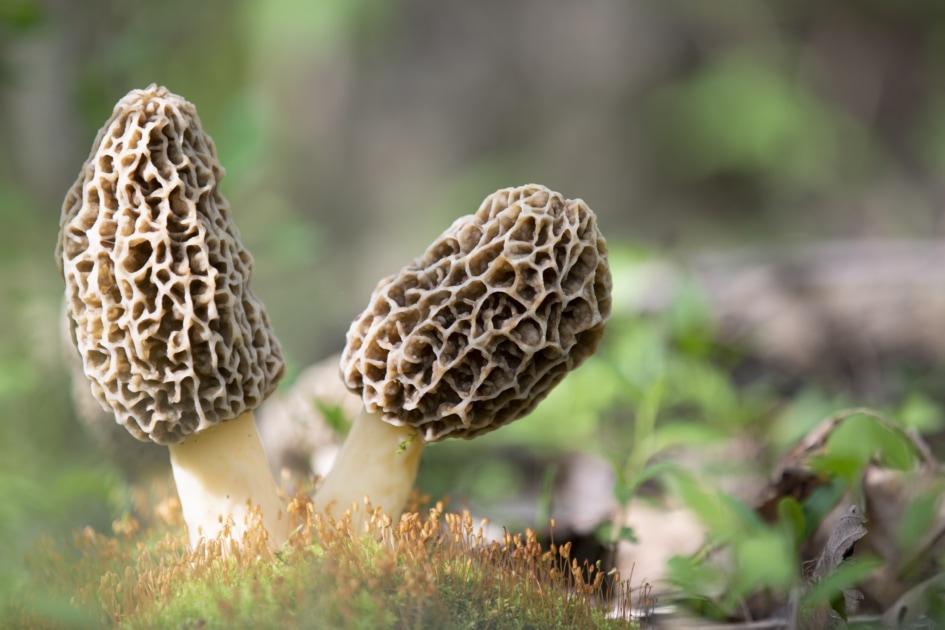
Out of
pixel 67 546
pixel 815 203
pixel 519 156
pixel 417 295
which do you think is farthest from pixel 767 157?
pixel 67 546

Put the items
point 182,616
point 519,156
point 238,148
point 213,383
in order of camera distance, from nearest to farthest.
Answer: point 182,616
point 213,383
point 238,148
point 519,156

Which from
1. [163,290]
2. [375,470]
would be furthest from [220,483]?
[163,290]

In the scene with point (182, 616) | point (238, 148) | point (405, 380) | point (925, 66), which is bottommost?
point (182, 616)

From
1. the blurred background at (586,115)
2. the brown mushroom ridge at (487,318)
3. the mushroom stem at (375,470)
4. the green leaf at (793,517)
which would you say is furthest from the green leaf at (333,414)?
the blurred background at (586,115)

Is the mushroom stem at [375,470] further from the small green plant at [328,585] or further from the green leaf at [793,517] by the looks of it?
the green leaf at [793,517]

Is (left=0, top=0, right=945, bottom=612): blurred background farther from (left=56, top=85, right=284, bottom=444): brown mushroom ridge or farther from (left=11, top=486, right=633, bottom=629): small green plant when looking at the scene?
(left=11, top=486, right=633, bottom=629): small green plant

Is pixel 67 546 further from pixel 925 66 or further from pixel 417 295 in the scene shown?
pixel 925 66
